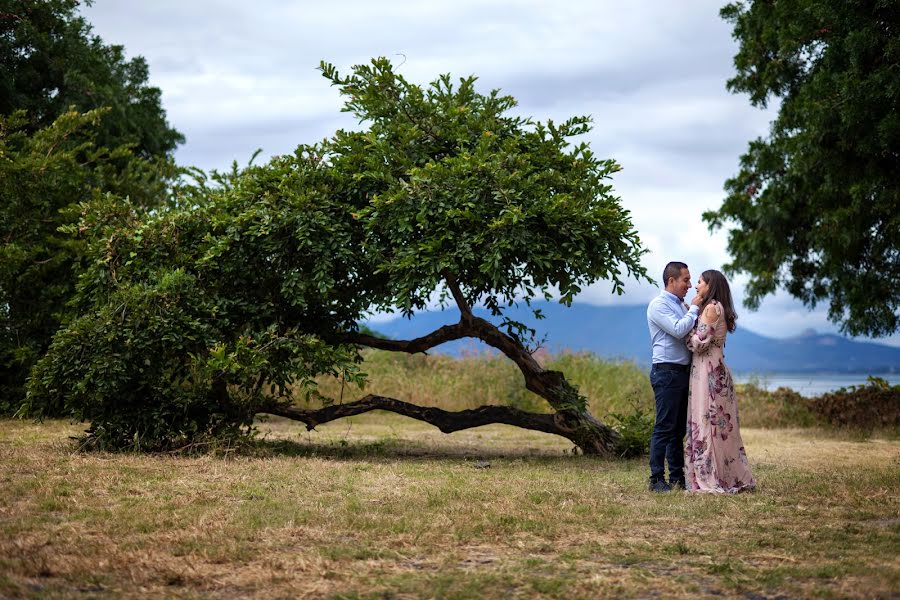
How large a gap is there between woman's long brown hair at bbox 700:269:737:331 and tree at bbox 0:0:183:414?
25.1 feet

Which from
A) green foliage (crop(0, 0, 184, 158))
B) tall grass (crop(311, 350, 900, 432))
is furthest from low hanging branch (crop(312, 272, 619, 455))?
green foliage (crop(0, 0, 184, 158))

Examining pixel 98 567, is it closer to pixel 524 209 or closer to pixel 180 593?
pixel 180 593

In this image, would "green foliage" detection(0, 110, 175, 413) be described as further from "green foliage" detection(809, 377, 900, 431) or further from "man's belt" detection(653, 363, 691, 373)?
"green foliage" detection(809, 377, 900, 431)

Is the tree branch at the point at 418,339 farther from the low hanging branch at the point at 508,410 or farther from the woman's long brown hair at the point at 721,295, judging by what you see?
the woman's long brown hair at the point at 721,295

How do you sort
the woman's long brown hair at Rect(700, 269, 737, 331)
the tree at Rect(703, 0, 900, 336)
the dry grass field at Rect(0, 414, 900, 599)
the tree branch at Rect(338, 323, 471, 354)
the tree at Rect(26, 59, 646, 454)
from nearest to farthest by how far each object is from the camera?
the dry grass field at Rect(0, 414, 900, 599)
the woman's long brown hair at Rect(700, 269, 737, 331)
the tree at Rect(26, 59, 646, 454)
the tree branch at Rect(338, 323, 471, 354)
the tree at Rect(703, 0, 900, 336)

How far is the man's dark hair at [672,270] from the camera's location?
27.9 feet

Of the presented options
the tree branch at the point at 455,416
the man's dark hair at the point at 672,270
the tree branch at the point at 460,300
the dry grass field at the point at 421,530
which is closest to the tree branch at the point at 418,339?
the tree branch at the point at 460,300

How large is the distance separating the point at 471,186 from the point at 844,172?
873 centimetres

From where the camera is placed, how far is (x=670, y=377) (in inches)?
328

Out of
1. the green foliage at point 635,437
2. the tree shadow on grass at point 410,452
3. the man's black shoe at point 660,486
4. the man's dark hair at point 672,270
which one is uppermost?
the man's dark hair at point 672,270

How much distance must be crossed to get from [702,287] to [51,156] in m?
12.2

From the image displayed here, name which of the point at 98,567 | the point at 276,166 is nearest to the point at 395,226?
the point at 276,166

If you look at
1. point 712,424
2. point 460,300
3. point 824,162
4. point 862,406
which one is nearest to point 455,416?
point 460,300

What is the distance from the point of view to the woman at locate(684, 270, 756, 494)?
800cm
